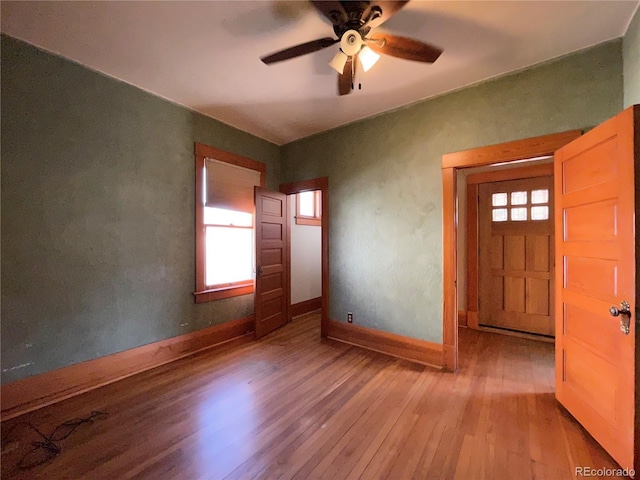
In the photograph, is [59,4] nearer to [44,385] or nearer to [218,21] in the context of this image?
[218,21]

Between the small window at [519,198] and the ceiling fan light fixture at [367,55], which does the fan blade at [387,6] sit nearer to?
the ceiling fan light fixture at [367,55]

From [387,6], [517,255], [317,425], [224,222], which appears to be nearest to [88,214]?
[224,222]

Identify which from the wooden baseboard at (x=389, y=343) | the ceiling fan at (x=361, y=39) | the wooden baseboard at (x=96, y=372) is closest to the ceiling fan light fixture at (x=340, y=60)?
the ceiling fan at (x=361, y=39)

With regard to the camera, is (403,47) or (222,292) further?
(222,292)

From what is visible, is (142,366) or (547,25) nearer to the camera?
(547,25)

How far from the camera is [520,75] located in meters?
2.34

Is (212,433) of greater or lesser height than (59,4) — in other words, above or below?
below

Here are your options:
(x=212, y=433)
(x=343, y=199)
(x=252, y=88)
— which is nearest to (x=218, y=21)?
(x=252, y=88)

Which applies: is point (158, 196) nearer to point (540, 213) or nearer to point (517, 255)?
point (517, 255)

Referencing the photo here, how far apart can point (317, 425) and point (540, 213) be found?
3.88m

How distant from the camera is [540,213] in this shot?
11.8ft

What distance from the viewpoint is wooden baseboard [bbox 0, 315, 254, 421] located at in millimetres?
2002

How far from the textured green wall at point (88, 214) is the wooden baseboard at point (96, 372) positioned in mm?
81

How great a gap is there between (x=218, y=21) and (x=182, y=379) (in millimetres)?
2988
